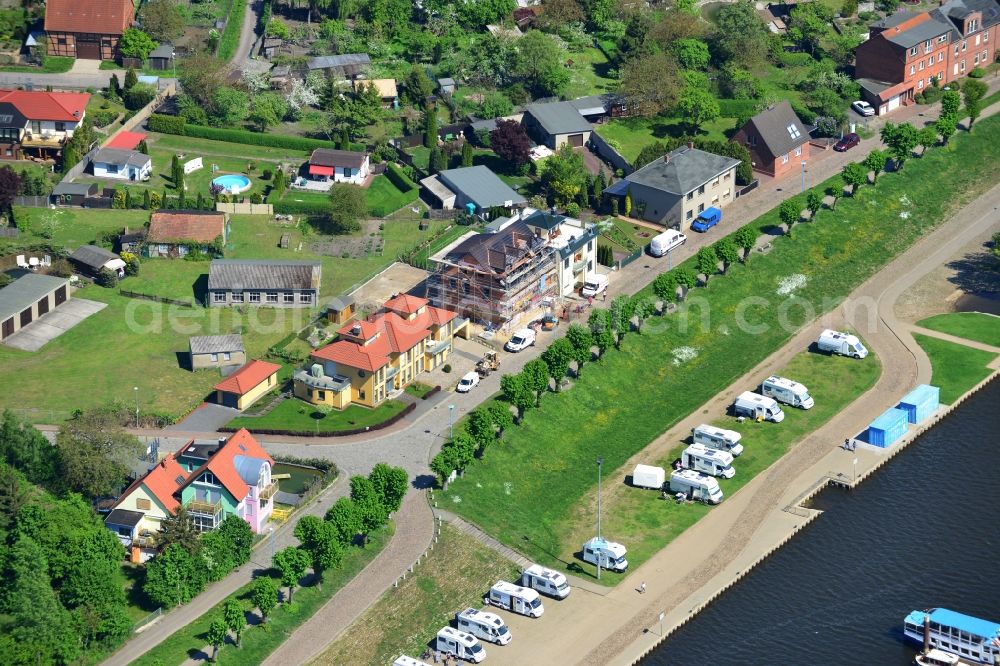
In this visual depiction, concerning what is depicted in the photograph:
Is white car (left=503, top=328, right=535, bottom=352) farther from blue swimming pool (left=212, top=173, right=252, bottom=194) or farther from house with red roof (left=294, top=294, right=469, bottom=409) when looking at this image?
blue swimming pool (left=212, top=173, right=252, bottom=194)

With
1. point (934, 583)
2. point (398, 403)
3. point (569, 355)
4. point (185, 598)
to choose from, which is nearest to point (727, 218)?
point (569, 355)

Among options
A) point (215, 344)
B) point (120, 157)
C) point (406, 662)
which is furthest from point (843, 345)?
point (120, 157)

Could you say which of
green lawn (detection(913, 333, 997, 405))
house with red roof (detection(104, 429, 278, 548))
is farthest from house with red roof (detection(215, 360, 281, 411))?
green lawn (detection(913, 333, 997, 405))

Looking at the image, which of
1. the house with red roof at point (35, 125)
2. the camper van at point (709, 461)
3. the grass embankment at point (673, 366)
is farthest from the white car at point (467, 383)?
the house with red roof at point (35, 125)

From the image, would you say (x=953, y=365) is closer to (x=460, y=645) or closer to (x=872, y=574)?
(x=872, y=574)

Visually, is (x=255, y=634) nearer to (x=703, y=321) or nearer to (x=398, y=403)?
(x=398, y=403)

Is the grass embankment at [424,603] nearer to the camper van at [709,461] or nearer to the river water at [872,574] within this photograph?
the river water at [872,574]
